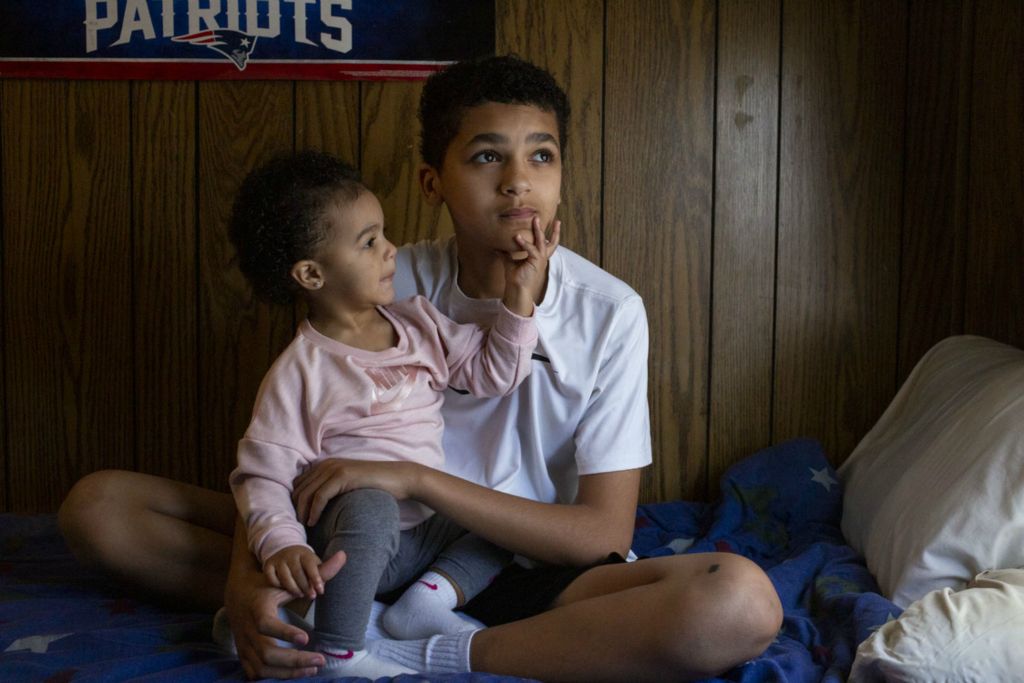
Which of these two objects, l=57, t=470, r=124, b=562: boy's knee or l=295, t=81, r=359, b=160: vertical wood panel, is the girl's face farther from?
l=295, t=81, r=359, b=160: vertical wood panel

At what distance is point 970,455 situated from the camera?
4.49 feet

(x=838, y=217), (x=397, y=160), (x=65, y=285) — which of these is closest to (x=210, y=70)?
(x=397, y=160)

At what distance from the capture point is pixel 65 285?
1.87 meters

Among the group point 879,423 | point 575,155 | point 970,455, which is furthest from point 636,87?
point 970,455

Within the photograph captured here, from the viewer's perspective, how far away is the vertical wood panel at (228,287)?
1829mm

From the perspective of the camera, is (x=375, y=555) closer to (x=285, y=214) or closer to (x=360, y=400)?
(x=360, y=400)

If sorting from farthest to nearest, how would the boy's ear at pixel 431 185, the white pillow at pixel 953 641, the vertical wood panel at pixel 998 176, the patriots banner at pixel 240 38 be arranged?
1. the patriots banner at pixel 240 38
2. the vertical wood panel at pixel 998 176
3. the boy's ear at pixel 431 185
4. the white pillow at pixel 953 641

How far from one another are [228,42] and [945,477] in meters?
1.36

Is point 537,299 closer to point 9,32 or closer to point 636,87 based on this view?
point 636,87

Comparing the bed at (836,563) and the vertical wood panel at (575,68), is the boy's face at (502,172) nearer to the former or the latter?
the vertical wood panel at (575,68)

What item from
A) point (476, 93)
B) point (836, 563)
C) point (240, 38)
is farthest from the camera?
point (240, 38)

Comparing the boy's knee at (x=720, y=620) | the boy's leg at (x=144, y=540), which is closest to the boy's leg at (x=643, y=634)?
the boy's knee at (x=720, y=620)

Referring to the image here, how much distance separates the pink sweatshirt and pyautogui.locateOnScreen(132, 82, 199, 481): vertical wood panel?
63cm

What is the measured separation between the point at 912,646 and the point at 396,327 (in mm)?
727
